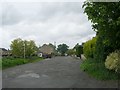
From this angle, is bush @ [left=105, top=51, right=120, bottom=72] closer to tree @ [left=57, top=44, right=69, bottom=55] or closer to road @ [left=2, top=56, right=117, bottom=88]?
road @ [left=2, top=56, right=117, bottom=88]

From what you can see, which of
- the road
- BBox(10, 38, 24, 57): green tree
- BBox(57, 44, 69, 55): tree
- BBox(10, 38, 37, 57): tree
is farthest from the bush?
BBox(57, 44, 69, 55): tree

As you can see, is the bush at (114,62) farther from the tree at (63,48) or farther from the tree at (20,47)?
the tree at (63,48)

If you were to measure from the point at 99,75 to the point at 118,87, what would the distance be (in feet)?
12.8

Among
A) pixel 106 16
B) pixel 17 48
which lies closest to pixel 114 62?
pixel 106 16

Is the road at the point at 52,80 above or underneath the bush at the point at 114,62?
underneath

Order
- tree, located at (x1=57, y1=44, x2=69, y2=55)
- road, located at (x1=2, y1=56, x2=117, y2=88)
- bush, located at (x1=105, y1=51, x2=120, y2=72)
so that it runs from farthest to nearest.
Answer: tree, located at (x1=57, y1=44, x2=69, y2=55) → bush, located at (x1=105, y1=51, x2=120, y2=72) → road, located at (x1=2, y1=56, x2=117, y2=88)

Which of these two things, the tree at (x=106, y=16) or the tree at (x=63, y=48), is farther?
the tree at (x=63, y=48)

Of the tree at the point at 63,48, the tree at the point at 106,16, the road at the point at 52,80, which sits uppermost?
the tree at the point at 63,48

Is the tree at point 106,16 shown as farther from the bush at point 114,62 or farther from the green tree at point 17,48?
the green tree at point 17,48

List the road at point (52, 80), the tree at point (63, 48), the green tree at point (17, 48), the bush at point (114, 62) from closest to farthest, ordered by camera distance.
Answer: the road at point (52, 80), the bush at point (114, 62), the green tree at point (17, 48), the tree at point (63, 48)

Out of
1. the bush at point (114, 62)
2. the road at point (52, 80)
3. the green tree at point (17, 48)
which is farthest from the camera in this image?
the green tree at point (17, 48)

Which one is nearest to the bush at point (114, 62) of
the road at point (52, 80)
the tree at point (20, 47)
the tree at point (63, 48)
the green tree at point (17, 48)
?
the road at point (52, 80)

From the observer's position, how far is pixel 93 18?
14.4 meters

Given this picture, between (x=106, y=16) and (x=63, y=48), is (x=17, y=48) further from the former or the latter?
(x=63, y=48)
